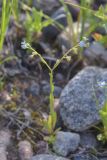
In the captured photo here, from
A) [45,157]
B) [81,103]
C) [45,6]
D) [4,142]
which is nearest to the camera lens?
[45,157]

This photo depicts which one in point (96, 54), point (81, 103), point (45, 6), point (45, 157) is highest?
point (45, 6)

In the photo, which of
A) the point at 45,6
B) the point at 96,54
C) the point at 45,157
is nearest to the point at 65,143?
the point at 45,157

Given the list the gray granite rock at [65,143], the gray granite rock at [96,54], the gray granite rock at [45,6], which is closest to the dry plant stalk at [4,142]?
the gray granite rock at [65,143]

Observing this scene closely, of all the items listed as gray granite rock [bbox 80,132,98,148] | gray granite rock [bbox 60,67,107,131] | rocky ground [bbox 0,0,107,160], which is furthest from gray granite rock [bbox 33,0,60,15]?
gray granite rock [bbox 80,132,98,148]

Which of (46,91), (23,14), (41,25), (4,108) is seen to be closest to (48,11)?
(23,14)

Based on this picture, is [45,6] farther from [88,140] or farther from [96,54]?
[88,140]

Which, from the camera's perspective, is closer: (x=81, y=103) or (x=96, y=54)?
(x=81, y=103)

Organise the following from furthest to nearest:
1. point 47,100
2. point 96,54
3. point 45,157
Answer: point 96,54 → point 47,100 → point 45,157

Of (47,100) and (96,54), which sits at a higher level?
(96,54)
